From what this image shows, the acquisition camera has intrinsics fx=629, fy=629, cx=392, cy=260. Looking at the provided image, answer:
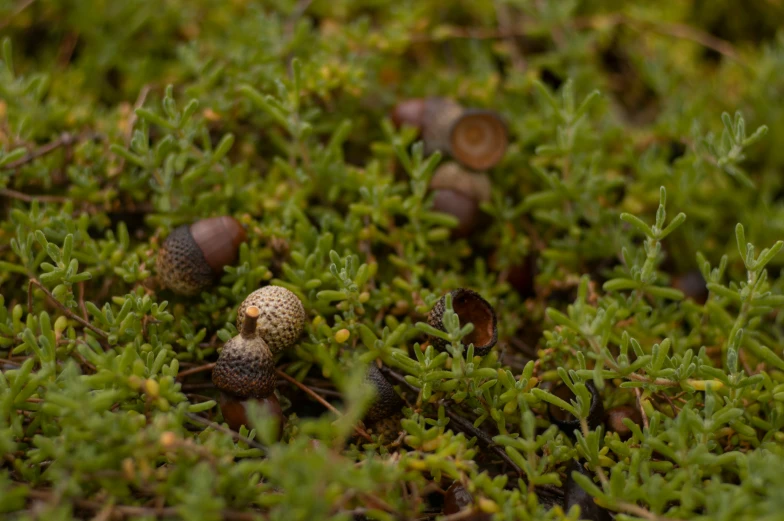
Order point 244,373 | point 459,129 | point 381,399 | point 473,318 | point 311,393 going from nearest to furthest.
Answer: point 244,373 < point 381,399 < point 311,393 < point 473,318 < point 459,129

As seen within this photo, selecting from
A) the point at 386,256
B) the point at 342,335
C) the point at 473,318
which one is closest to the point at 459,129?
the point at 386,256

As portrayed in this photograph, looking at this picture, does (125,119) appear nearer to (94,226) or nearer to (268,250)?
(94,226)

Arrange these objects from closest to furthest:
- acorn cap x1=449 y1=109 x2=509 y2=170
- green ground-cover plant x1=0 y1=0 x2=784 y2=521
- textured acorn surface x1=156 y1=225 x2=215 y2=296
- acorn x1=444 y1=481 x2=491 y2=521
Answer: green ground-cover plant x1=0 y1=0 x2=784 y2=521, acorn x1=444 y1=481 x2=491 y2=521, textured acorn surface x1=156 y1=225 x2=215 y2=296, acorn cap x1=449 y1=109 x2=509 y2=170

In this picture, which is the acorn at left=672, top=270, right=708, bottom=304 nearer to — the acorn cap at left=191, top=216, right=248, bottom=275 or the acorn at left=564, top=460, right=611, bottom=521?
the acorn at left=564, top=460, right=611, bottom=521

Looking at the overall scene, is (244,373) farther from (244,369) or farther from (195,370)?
(195,370)

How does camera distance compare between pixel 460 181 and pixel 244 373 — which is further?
pixel 460 181

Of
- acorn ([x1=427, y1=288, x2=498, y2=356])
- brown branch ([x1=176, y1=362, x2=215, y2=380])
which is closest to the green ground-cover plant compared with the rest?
brown branch ([x1=176, y1=362, x2=215, y2=380])

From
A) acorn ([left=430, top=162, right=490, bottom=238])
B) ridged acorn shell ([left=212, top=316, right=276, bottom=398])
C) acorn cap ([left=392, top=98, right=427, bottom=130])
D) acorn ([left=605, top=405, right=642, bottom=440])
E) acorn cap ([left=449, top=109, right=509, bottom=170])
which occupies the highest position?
acorn cap ([left=392, top=98, right=427, bottom=130])
